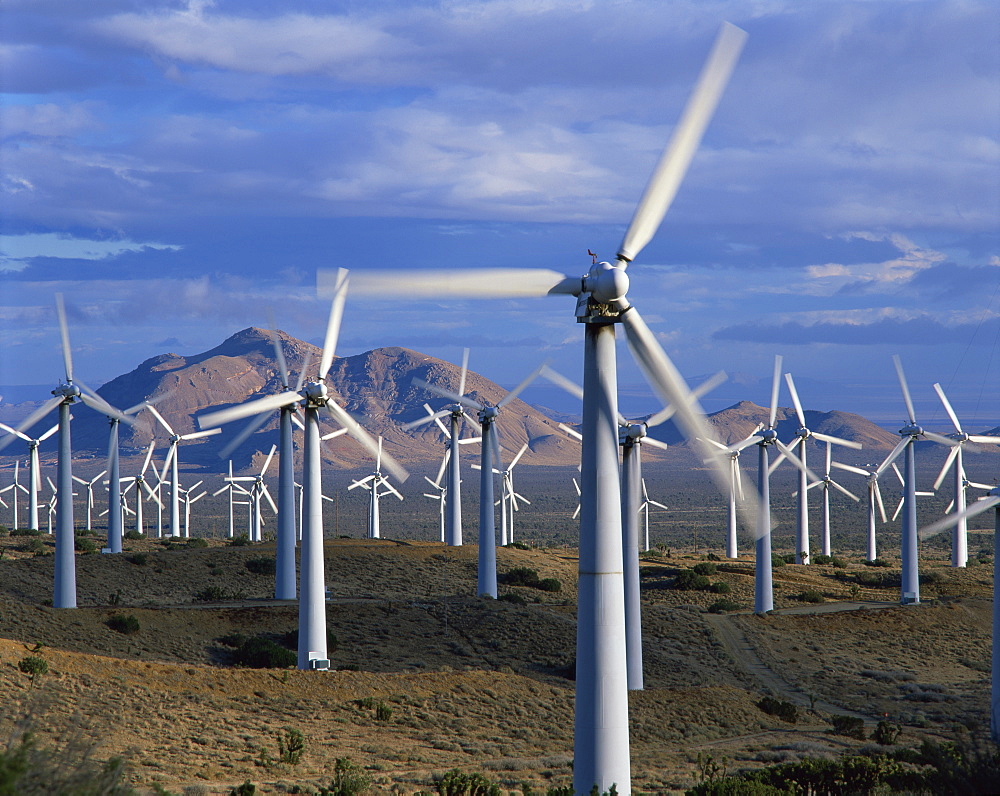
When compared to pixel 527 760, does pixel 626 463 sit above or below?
above

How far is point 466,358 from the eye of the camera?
7594 cm

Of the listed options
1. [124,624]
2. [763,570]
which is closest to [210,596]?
[124,624]

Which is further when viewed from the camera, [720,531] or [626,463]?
[720,531]

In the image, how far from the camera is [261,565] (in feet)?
228

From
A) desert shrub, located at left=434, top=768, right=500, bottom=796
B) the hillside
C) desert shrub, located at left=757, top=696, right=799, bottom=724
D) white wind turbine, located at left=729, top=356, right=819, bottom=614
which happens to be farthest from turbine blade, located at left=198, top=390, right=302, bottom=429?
white wind turbine, located at left=729, top=356, right=819, bottom=614

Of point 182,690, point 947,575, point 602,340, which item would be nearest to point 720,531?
point 947,575

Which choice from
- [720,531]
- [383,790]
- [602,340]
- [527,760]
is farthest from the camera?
[720,531]

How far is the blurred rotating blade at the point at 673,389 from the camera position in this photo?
63.1ft

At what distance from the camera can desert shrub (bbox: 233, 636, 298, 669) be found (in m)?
43.2

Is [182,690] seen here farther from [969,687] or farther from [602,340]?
[969,687]

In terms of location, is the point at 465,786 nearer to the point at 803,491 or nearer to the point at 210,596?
the point at 210,596

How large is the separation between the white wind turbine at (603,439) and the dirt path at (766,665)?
25.2 meters

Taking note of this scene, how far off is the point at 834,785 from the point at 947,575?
64837mm

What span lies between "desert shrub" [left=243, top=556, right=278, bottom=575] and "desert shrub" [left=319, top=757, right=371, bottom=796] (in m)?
47.2
